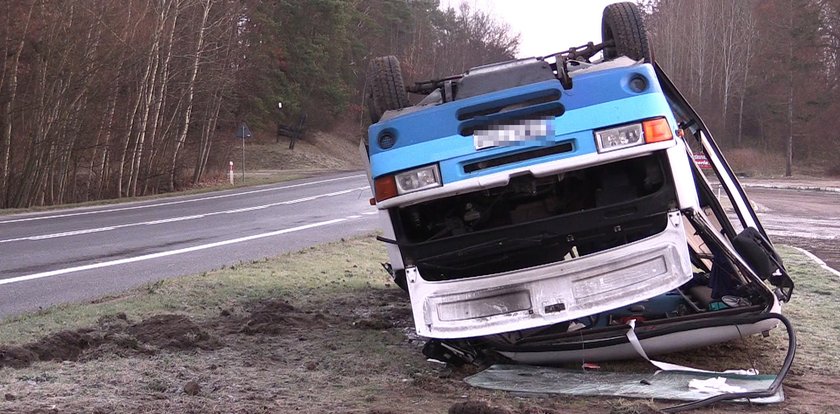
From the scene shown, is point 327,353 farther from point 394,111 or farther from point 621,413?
point 621,413

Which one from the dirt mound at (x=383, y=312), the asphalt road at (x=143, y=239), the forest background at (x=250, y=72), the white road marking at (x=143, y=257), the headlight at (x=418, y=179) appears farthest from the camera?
the forest background at (x=250, y=72)

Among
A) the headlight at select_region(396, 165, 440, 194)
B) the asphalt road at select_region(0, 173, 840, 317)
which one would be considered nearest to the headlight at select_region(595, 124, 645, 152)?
the headlight at select_region(396, 165, 440, 194)

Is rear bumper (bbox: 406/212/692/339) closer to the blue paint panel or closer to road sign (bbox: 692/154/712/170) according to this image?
the blue paint panel

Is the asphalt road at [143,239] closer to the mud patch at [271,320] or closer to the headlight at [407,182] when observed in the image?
the mud patch at [271,320]

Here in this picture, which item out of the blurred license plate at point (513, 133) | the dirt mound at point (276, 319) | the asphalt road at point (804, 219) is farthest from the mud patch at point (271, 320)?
the asphalt road at point (804, 219)

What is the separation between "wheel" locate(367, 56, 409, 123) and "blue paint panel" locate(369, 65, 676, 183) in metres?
0.88

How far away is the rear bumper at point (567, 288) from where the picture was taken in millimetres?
4664

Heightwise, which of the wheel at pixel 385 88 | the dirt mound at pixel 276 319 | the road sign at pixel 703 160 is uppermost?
the wheel at pixel 385 88

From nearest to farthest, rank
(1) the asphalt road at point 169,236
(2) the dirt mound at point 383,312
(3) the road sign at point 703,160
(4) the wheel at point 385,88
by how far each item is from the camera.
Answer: (4) the wheel at point 385,88 → (3) the road sign at point 703,160 → (2) the dirt mound at point 383,312 → (1) the asphalt road at point 169,236

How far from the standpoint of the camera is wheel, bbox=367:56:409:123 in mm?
5832

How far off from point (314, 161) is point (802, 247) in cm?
4658

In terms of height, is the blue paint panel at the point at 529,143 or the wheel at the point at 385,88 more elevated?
the wheel at the point at 385,88

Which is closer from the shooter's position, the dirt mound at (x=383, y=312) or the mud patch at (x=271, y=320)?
the mud patch at (x=271, y=320)

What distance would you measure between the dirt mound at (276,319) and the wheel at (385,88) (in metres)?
1.71
